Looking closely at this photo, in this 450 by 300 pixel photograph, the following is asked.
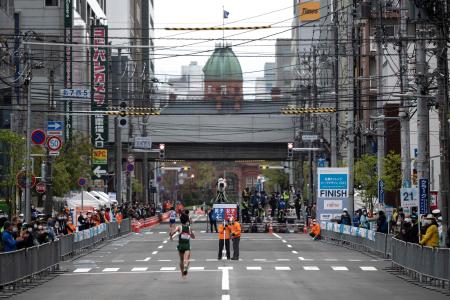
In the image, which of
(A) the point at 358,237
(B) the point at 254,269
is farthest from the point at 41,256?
(A) the point at 358,237

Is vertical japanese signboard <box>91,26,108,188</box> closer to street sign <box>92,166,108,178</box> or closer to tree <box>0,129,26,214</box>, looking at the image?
street sign <box>92,166,108,178</box>

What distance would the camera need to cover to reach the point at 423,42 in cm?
3725

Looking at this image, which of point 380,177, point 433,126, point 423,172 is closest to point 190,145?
point 433,126

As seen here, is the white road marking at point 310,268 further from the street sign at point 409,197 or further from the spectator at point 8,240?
the spectator at point 8,240

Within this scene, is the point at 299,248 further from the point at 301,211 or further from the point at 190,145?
the point at 190,145

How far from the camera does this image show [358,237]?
51.7 meters

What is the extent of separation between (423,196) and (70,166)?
36.5m

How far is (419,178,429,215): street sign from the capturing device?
3622cm

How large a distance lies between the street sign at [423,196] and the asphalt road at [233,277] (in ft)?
7.13

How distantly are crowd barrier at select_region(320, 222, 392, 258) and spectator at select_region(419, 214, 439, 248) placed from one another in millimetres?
10462

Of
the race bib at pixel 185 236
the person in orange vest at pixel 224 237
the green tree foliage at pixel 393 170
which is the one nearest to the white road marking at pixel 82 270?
the race bib at pixel 185 236

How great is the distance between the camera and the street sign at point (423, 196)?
36219mm

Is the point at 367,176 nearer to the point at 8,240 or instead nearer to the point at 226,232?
the point at 226,232

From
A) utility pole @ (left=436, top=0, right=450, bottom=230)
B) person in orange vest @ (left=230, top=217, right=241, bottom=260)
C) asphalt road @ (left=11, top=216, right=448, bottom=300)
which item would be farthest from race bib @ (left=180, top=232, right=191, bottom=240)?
person in orange vest @ (left=230, top=217, right=241, bottom=260)
